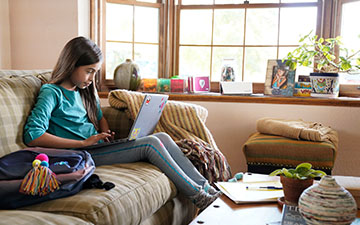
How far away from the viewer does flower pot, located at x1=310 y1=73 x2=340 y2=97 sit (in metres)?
3.15

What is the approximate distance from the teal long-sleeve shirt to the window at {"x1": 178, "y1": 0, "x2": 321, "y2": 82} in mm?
1649

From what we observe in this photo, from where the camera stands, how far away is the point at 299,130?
2.76m

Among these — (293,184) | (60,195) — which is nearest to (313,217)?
(293,184)

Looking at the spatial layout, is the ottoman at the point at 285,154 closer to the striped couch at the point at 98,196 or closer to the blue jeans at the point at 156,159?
the striped couch at the point at 98,196

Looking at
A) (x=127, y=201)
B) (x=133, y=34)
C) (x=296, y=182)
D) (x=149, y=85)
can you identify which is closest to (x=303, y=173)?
(x=296, y=182)

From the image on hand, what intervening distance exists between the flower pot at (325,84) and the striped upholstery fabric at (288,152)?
612mm

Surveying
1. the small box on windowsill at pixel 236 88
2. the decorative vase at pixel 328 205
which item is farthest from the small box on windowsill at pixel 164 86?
the decorative vase at pixel 328 205

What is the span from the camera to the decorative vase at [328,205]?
1.08 m

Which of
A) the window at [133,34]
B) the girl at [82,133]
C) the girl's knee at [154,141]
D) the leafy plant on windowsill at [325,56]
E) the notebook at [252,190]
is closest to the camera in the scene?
the notebook at [252,190]

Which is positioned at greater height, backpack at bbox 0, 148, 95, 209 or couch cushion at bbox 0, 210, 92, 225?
backpack at bbox 0, 148, 95, 209

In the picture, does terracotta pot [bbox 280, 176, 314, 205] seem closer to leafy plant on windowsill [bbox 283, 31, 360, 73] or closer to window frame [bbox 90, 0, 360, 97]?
leafy plant on windowsill [bbox 283, 31, 360, 73]

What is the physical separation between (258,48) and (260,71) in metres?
0.19

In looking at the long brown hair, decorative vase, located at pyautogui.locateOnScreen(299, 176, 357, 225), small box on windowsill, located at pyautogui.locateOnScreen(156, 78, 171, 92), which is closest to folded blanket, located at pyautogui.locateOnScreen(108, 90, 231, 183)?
the long brown hair

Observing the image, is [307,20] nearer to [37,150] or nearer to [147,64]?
[147,64]
